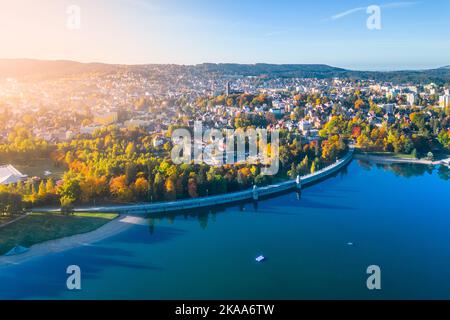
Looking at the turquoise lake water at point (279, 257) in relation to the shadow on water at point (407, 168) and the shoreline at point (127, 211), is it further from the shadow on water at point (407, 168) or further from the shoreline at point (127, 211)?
the shadow on water at point (407, 168)

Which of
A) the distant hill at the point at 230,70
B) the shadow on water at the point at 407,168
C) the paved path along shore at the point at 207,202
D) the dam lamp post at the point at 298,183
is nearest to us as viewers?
the paved path along shore at the point at 207,202

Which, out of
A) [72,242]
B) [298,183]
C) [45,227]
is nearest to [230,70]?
[298,183]

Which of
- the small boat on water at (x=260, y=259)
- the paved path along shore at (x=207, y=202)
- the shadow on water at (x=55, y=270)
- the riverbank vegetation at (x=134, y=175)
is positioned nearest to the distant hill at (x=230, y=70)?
the riverbank vegetation at (x=134, y=175)

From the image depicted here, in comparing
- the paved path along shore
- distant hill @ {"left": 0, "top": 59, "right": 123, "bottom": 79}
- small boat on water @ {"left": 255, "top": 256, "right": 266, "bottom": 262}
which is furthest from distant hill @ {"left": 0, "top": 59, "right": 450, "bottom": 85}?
small boat on water @ {"left": 255, "top": 256, "right": 266, "bottom": 262}

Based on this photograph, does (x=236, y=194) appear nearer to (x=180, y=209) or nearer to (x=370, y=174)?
(x=180, y=209)
